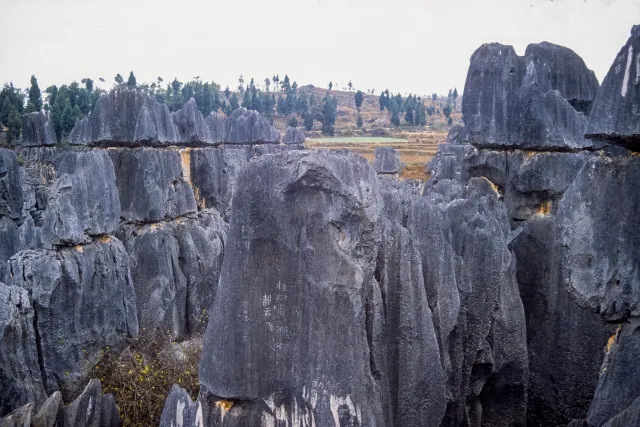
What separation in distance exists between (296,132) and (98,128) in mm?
19650

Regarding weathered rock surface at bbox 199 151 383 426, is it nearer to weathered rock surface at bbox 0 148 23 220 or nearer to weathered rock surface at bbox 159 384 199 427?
weathered rock surface at bbox 159 384 199 427

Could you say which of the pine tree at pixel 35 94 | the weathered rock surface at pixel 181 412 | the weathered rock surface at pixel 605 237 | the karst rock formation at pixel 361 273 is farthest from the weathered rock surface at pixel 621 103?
the pine tree at pixel 35 94

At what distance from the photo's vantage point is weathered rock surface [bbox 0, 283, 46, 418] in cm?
648

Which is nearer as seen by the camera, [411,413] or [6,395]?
[411,413]

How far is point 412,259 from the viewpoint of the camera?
17.4 ft

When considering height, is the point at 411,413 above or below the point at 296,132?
below

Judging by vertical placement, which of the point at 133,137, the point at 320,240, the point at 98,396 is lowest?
the point at 98,396

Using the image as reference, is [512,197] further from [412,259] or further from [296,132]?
[296,132]

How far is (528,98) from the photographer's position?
850 centimetres

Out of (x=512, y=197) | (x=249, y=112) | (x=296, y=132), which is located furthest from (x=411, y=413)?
(x=296, y=132)

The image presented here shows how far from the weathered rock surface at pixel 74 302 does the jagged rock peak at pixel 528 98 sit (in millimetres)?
6004

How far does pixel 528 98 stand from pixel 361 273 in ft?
17.7

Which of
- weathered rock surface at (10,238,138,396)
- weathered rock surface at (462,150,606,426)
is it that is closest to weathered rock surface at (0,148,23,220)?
weathered rock surface at (10,238,138,396)

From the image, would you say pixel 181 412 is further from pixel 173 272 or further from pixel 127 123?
pixel 127 123
